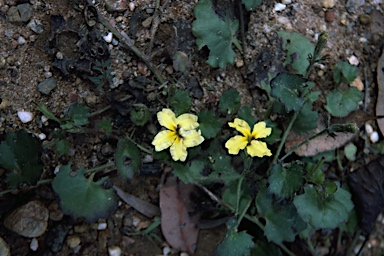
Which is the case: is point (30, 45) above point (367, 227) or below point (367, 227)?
above

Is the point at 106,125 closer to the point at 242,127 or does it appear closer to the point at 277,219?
the point at 242,127

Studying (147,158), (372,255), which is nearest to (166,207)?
(147,158)

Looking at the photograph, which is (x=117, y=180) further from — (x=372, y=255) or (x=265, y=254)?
(x=372, y=255)

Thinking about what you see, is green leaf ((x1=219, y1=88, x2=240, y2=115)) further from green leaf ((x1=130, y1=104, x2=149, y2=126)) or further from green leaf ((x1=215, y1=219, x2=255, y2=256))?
green leaf ((x1=215, y1=219, x2=255, y2=256))

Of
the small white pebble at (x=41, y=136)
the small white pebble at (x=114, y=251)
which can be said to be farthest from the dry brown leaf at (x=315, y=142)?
the small white pebble at (x=41, y=136)

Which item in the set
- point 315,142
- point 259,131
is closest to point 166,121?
point 259,131

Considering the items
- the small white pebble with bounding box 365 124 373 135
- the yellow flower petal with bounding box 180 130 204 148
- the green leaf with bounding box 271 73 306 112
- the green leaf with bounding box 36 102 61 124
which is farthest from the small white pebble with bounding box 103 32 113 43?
the small white pebble with bounding box 365 124 373 135
